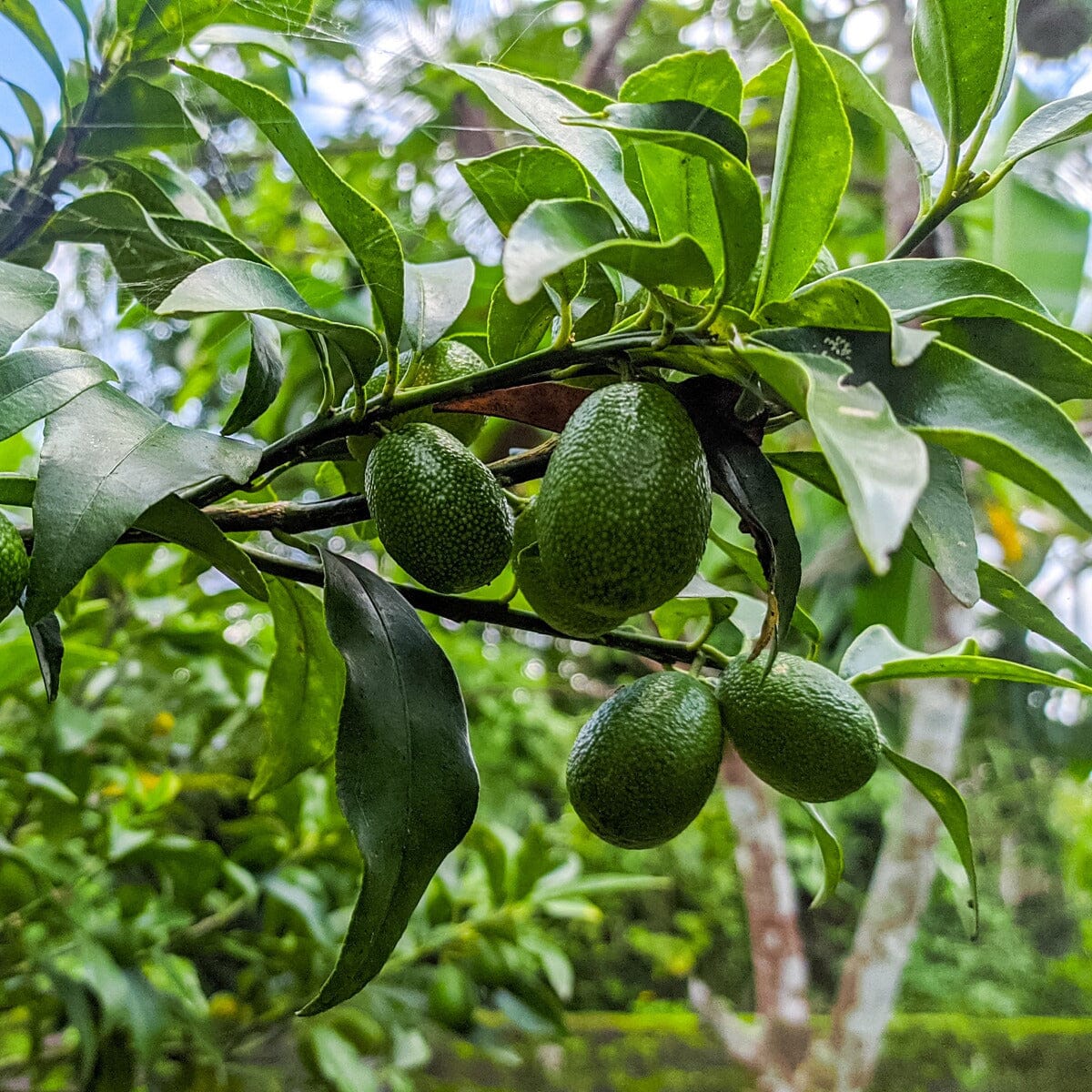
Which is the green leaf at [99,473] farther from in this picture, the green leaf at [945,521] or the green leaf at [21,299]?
the green leaf at [945,521]

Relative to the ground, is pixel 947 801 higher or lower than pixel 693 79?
lower

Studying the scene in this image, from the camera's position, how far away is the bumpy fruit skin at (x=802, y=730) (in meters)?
0.34

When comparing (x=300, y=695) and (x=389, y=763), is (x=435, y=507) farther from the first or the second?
(x=300, y=695)

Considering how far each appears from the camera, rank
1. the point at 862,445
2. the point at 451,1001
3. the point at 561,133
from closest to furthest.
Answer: the point at 862,445 < the point at 561,133 < the point at 451,1001

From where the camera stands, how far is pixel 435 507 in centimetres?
29

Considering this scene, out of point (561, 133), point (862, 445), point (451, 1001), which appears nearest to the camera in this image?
point (862, 445)

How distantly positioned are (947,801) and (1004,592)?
0.11 m

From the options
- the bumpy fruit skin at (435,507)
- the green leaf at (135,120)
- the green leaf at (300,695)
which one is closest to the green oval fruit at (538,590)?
the bumpy fruit skin at (435,507)

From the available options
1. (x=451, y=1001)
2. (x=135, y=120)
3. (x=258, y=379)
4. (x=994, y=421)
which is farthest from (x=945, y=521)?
(x=451, y=1001)

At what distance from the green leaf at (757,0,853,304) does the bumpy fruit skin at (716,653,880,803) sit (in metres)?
0.14

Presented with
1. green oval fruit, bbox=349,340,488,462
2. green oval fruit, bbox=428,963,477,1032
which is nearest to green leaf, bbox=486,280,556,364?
green oval fruit, bbox=349,340,488,462

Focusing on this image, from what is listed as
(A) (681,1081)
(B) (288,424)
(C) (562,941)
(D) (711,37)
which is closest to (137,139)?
(D) (711,37)

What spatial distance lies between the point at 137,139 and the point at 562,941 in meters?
2.47

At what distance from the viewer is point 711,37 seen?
19.8 inches
